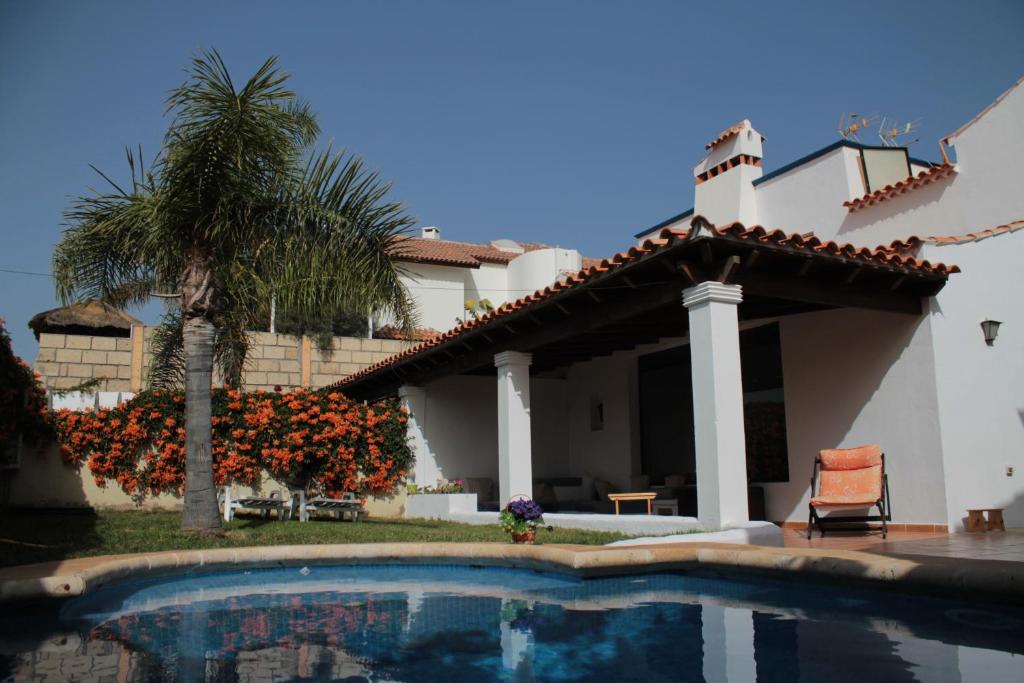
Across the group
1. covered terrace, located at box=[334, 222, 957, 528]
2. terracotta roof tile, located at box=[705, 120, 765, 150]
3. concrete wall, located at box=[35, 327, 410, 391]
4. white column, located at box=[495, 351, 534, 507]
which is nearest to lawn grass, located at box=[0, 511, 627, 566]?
white column, located at box=[495, 351, 534, 507]

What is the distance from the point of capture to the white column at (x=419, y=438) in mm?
16109

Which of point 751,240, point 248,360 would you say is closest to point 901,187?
point 751,240

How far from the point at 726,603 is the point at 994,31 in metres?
15.7

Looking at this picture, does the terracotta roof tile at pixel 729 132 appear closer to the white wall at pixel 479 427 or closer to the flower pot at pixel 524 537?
the white wall at pixel 479 427

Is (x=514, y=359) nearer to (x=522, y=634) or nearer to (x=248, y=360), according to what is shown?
(x=522, y=634)

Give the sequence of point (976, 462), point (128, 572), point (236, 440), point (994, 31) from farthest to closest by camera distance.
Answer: point (994, 31) < point (236, 440) < point (976, 462) < point (128, 572)

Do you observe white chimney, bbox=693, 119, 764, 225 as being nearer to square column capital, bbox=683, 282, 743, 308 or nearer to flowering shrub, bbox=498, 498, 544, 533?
square column capital, bbox=683, 282, 743, 308

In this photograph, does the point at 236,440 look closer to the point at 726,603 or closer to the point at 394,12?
the point at 394,12

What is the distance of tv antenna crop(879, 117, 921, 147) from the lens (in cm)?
1681

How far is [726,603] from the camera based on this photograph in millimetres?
5883

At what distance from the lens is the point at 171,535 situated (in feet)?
32.8

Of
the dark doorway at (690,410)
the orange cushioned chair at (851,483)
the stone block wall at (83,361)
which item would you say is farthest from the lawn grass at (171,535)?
the stone block wall at (83,361)

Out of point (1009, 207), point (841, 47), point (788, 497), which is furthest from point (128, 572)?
point (841, 47)

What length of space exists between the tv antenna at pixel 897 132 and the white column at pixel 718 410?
35.3 feet
